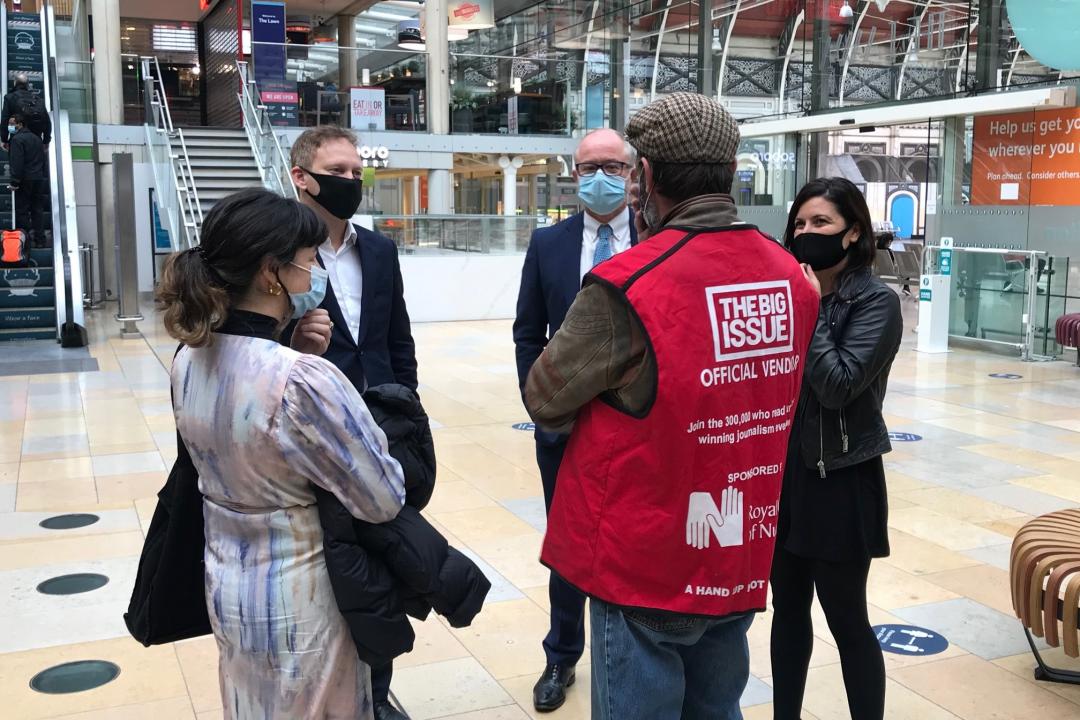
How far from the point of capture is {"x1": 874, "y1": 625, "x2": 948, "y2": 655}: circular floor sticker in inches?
156

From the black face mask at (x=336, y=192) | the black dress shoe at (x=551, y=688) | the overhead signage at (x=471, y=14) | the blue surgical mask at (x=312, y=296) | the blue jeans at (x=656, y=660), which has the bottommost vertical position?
the black dress shoe at (x=551, y=688)

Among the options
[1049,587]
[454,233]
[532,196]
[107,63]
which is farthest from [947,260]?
[107,63]

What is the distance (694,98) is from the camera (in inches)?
79.0

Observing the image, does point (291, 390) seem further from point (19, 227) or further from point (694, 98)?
point (19, 227)

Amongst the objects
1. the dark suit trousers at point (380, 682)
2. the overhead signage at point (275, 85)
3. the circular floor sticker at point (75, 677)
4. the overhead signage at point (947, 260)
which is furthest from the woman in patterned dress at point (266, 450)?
the overhead signage at point (275, 85)

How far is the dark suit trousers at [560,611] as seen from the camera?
3.36 metres

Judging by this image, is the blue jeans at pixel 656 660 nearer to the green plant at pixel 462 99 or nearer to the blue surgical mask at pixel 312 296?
the blue surgical mask at pixel 312 296

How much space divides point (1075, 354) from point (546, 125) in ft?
35.8

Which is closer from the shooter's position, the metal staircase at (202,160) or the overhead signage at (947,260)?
the overhead signage at (947,260)

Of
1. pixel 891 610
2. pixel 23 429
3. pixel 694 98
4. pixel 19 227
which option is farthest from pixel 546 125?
pixel 694 98

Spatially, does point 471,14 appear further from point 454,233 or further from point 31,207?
point 31,207

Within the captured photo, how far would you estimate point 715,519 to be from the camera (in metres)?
1.97

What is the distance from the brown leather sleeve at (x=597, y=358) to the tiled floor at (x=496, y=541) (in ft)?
5.87

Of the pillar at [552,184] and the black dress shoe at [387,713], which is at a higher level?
the pillar at [552,184]
